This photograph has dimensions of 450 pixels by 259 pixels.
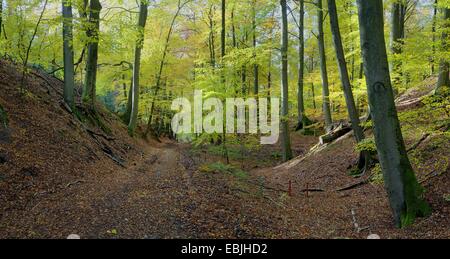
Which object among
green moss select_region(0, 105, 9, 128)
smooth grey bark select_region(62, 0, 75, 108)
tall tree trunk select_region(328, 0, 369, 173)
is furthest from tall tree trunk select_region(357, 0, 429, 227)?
smooth grey bark select_region(62, 0, 75, 108)

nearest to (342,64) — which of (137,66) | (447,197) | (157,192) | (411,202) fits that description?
(447,197)

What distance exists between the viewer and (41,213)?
20.3ft

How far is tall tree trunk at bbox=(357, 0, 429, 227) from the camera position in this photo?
19.9 ft

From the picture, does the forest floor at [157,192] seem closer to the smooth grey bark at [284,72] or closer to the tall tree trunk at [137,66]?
the smooth grey bark at [284,72]

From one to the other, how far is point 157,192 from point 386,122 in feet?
17.0

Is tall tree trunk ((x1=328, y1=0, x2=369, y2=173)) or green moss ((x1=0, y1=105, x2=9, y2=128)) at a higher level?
tall tree trunk ((x1=328, y1=0, x2=369, y2=173))

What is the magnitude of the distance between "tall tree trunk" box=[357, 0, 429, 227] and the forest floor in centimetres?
33

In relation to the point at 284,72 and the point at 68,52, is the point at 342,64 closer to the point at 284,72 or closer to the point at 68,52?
the point at 284,72

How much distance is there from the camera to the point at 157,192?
8.37 m

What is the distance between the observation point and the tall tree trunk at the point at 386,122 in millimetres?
6059

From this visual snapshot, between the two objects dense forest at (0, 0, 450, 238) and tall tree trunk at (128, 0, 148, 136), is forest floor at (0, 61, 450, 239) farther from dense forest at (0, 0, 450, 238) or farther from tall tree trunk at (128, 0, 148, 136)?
tall tree trunk at (128, 0, 148, 136)

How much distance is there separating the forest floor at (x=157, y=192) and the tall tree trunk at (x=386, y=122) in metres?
0.33
